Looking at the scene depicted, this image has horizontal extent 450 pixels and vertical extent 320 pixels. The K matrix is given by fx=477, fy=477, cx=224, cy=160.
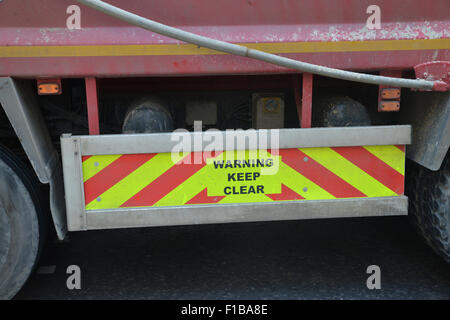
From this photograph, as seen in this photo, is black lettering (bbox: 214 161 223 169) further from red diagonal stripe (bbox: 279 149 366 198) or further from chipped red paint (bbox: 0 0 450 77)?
chipped red paint (bbox: 0 0 450 77)

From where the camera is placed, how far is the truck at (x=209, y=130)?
7.50ft

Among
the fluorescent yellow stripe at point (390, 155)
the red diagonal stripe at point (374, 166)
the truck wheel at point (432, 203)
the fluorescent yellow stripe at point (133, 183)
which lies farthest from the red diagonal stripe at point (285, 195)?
the truck wheel at point (432, 203)

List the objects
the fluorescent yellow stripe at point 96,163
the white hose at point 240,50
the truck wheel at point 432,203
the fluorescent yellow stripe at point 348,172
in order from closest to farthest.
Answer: the white hose at point 240,50, the fluorescent yellow stripe at point 96,163, the fluorescent yellow stripe at point 348,172, the truck wheel at point 432,203

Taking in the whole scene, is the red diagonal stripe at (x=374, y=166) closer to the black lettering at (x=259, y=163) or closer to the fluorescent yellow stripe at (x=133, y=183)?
the black lettering at (x=259, y=163)

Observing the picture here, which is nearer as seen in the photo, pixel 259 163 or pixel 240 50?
pixel 240 50

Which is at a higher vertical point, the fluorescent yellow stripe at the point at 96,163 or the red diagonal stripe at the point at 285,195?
the fluorescent yellow stripe at the point at 96,163

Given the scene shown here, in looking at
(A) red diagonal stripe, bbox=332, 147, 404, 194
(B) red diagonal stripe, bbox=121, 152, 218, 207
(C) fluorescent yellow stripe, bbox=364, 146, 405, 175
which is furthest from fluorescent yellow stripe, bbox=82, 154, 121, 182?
(C) fluorescent yellow stripe, bbox=364, 146, 405, 175

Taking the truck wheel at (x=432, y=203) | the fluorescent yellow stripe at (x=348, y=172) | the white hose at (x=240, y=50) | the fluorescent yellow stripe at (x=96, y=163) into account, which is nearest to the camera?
the white hose at (x=240, y=50)

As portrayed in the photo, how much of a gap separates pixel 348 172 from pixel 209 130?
76 centimetres

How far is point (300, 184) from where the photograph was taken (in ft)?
8.17

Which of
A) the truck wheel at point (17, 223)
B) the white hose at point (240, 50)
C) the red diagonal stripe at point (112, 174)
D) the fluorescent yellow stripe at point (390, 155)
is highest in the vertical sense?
the white hose at point (240, 50)

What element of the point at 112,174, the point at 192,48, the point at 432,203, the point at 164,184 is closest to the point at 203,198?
the point at 164,184

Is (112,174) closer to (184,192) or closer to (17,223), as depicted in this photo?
(184,192)

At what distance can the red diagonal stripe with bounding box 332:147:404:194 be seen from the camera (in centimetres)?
248
